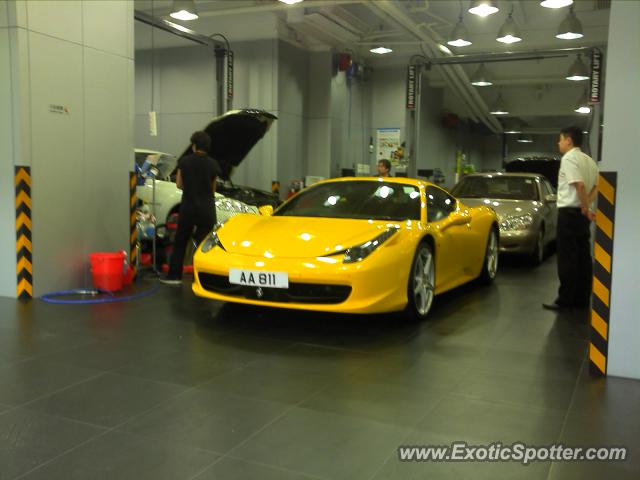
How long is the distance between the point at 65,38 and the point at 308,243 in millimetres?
3154

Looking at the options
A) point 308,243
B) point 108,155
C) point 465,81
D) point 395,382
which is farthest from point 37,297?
point 465,81

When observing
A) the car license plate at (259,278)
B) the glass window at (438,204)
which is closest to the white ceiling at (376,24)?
the glass window at (438,204)

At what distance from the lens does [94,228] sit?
20.5ft

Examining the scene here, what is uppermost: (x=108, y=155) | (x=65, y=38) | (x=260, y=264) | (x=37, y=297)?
(x=65, y=38)

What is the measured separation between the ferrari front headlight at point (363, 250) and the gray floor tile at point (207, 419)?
146 centimetres

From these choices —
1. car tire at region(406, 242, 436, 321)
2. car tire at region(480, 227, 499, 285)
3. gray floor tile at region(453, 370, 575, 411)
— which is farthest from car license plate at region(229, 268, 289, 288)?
car tire at region(480, 227, 499, 285)

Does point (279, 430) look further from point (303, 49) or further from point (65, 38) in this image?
point (303, 49)

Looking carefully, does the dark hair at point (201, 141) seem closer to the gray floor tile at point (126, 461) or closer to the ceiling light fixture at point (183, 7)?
the ceiling light fixture at point (183, 7)

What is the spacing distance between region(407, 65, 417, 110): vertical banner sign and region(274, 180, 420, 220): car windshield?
6.24 m

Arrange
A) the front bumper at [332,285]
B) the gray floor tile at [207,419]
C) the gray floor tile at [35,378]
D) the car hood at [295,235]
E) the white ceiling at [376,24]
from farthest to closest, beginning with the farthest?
1. the white ceiling at [376,24]
2. the car hood at [295,235]
3. the front bumper at [332,285]
4. the gray floor tile at [35,378]
5. the gray floor tile at [207,419]

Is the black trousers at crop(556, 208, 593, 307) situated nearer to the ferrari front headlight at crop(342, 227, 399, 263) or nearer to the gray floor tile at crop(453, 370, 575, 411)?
the ferrari front headlight at crop(342, 227, 399, 263)

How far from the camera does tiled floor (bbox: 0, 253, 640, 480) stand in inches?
97.1

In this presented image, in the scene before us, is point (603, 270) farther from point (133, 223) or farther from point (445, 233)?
point (133, 223)

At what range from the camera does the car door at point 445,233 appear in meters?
5.21
